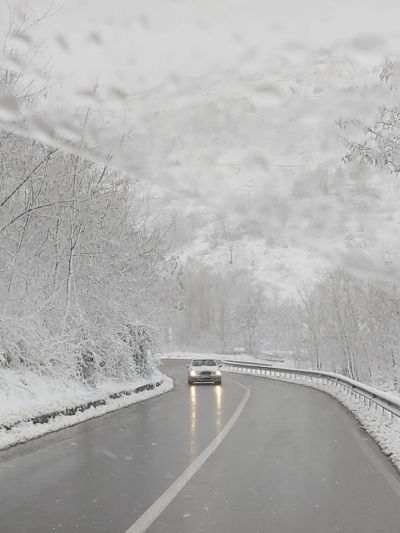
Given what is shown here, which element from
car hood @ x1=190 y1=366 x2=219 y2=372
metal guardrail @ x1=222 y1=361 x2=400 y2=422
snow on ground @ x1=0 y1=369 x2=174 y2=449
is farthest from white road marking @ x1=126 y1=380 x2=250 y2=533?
car hood @ x1=190 y1=366 x2=219 y2=372

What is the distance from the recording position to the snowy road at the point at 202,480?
601 centimetres

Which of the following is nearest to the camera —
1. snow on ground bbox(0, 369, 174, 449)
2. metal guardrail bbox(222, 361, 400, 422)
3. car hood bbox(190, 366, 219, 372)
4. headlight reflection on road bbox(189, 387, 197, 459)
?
headlight reflection on road bbox(189, 387, 197, 459)

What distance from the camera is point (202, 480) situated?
26.3 feet

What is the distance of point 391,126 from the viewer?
11320 mm

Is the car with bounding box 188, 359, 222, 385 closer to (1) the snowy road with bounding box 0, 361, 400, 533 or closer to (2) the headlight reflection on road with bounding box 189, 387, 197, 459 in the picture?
(2) the headlight reflection on road with bounding box 189, 387, 197, 459

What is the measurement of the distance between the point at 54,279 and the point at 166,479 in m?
13.8

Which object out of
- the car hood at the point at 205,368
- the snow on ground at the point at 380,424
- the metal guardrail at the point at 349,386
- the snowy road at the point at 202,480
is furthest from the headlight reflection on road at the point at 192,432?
the car hood at the point at 205,368

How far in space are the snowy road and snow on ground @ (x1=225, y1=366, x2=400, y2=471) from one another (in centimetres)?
25

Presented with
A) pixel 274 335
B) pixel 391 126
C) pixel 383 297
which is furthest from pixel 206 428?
pixel 274 335

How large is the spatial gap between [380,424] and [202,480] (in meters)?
7.32

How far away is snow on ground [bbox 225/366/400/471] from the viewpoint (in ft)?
34.5

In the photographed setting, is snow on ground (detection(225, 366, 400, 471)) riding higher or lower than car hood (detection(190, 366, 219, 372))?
lower

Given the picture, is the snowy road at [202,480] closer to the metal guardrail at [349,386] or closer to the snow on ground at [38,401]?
the snow on ground at [38,401]

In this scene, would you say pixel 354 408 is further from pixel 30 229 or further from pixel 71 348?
pixel 30 229
